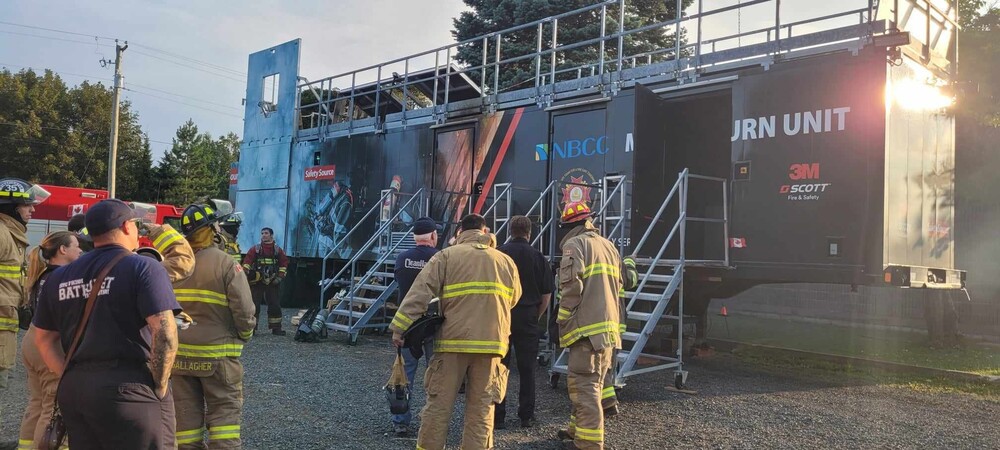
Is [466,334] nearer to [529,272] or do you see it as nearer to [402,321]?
[402,321]

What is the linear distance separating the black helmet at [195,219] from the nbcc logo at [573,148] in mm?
5870

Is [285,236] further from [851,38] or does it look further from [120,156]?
[120,156]

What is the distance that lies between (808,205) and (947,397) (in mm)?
2622

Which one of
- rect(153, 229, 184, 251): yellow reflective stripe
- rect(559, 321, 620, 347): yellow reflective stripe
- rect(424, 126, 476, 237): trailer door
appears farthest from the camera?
rect(424, 126, 476, 237): trailer door

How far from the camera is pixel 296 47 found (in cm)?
1462

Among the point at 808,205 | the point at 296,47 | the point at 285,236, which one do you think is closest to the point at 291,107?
the point at 296,47

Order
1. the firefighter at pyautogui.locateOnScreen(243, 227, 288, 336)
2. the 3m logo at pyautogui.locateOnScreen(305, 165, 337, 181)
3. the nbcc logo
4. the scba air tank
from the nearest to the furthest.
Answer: the nbcc logo
the scba air tank
the firefighter at pyautogui.locateOnScreen(243, 227, 288, 336)
the 3m logo at pyautogui.locateOnScreen(305, 165, 337, 181)

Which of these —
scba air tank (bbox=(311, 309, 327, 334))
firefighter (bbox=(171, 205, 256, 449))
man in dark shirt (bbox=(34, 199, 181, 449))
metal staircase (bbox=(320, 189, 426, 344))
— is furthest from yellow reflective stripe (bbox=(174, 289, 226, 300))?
scba air tank (bbox=(311, 309, 327, 334))

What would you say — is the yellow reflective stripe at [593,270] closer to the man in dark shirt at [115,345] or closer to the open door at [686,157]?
the open door at [686,157]

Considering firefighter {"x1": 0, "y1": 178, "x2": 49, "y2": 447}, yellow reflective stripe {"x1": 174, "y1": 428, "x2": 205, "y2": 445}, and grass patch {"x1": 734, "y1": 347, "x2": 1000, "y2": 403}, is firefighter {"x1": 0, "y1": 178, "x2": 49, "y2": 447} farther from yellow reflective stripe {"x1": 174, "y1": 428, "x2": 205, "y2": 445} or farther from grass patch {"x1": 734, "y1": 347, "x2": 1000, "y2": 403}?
grass patch {"x1": 734, "y1": 347, "x2": 1000, "y2": 403}

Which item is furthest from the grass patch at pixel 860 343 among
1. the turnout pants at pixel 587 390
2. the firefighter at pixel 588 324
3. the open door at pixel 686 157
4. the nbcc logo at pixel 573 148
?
the turnout pants at pixel 587 390

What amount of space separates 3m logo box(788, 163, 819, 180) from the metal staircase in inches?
206

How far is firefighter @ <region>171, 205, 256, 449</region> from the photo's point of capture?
3.75 m

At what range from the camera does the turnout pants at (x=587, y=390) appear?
15.8 feet
